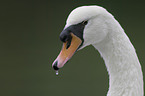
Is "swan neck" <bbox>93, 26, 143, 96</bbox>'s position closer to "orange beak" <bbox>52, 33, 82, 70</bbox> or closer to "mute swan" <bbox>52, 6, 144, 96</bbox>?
"mute swan" <bbox>52, 6, 144, 96</bbox>

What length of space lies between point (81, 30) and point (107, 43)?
0.41ft

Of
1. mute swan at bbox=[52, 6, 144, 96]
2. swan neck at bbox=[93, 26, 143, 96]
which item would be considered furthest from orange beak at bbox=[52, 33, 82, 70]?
swan neck at bbox=[93, 26, 143, 96]

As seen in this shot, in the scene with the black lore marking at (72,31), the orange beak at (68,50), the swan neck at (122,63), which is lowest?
the swan neck at (122,63)

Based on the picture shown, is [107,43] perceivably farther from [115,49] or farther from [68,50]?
[68,50]

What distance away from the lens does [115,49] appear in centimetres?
138

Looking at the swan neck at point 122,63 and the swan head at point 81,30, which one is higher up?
the swan head at point 81,30

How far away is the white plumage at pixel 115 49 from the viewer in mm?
1337

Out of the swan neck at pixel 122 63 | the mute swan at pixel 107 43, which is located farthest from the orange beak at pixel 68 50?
the swan neck at pixel 122 63

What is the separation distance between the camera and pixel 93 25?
1346 mm

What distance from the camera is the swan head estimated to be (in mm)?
1301

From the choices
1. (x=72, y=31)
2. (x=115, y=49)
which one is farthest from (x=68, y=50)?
(x=115, y=49)

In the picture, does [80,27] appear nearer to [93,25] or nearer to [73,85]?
[93,25]

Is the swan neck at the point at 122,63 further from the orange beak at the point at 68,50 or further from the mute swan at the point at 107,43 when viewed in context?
the orange beak at the point at 68,50

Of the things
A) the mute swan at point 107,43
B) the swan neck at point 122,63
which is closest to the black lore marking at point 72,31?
the mute swan at point 107,43
